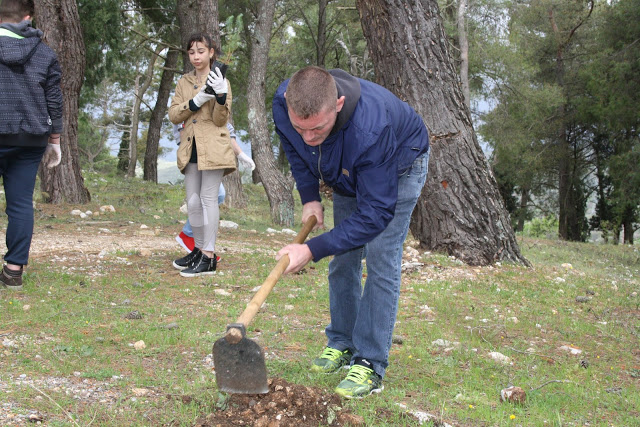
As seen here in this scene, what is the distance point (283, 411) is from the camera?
106 inches

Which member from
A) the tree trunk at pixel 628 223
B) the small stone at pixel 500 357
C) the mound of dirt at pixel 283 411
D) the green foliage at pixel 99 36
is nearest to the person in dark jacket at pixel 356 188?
the mound of dirt at pixel 283 411

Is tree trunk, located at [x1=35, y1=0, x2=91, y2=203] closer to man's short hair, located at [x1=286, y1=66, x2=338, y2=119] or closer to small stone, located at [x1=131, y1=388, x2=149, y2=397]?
small stone, located at [x1=131, y1=388, x2=149, y2=397]

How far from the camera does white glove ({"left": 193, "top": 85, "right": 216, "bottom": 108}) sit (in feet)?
16.3

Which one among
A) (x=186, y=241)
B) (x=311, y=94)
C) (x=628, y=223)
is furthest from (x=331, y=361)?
(x=628, y=223)

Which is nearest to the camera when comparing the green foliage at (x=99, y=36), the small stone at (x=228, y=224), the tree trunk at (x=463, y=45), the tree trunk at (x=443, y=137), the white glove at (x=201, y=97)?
the white glove at (x=201, y=97)

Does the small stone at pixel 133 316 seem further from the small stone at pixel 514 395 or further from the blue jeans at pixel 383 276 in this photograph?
the small stone at pixel 514 395

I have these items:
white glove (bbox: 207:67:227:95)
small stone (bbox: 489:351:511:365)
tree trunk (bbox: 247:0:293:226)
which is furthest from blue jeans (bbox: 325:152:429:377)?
tree trunk (bbox: 247:0:293:226)

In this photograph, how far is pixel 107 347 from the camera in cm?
357

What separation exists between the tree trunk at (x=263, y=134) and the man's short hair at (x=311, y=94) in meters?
8.18

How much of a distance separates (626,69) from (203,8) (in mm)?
13336

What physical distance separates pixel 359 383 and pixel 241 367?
24.7 inches

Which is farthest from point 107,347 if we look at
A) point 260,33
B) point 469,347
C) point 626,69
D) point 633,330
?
point 626,69

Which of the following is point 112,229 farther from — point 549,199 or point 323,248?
point 549,199

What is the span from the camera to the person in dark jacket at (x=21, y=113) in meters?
4.33
